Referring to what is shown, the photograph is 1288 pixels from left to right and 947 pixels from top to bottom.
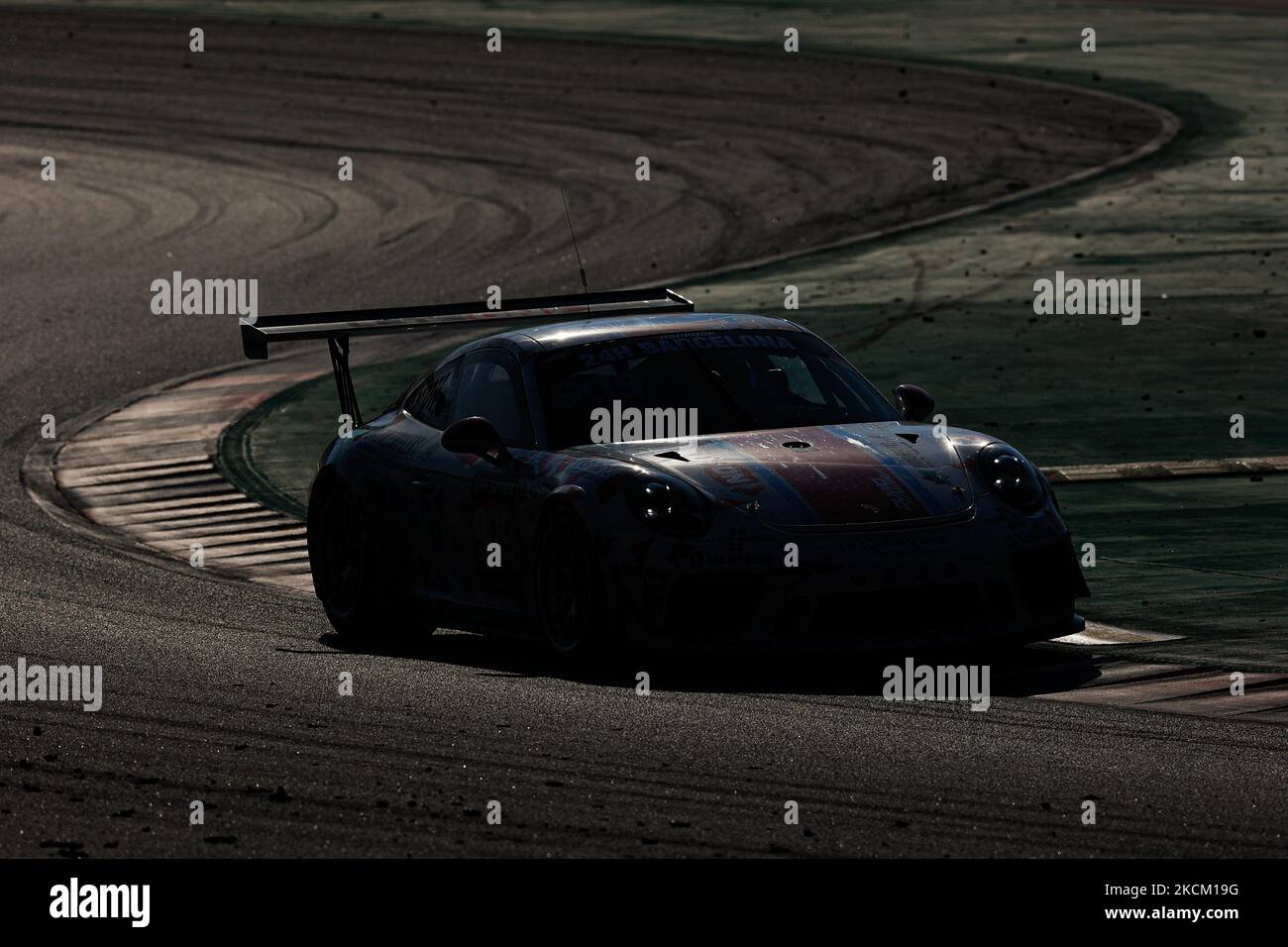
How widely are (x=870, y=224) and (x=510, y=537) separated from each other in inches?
652

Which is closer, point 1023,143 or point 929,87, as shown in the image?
point 1023,143

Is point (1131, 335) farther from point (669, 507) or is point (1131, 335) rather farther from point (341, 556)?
point (669, 507)

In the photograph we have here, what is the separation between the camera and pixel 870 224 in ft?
85.0

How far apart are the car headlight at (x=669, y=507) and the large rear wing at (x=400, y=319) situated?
7.41ft

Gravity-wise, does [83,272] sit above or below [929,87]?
below

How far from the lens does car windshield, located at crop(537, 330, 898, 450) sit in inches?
397

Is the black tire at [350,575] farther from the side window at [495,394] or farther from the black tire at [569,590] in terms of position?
the black tire at [569,590]

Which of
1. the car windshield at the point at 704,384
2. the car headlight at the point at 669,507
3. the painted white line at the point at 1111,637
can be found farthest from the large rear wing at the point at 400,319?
the painted white line at the point at 1111,637

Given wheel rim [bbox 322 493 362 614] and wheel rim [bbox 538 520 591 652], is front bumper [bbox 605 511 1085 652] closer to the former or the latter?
wheel rim [bbox 538 520 591 652]

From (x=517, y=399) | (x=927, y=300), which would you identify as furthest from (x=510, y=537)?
(x=927, y=300)

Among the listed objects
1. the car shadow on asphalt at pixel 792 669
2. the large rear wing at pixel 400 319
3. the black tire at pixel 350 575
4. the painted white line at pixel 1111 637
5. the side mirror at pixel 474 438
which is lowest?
the car shadow on asphalt at pixel 792 669

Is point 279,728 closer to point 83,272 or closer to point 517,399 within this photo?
point 517,399

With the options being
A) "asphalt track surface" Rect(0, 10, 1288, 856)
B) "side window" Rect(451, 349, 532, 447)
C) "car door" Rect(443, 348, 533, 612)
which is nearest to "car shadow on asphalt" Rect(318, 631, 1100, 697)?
"asphalt track surface" Rect(0, 10, 1288, 856)

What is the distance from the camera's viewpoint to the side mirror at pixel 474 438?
10.0 metres
